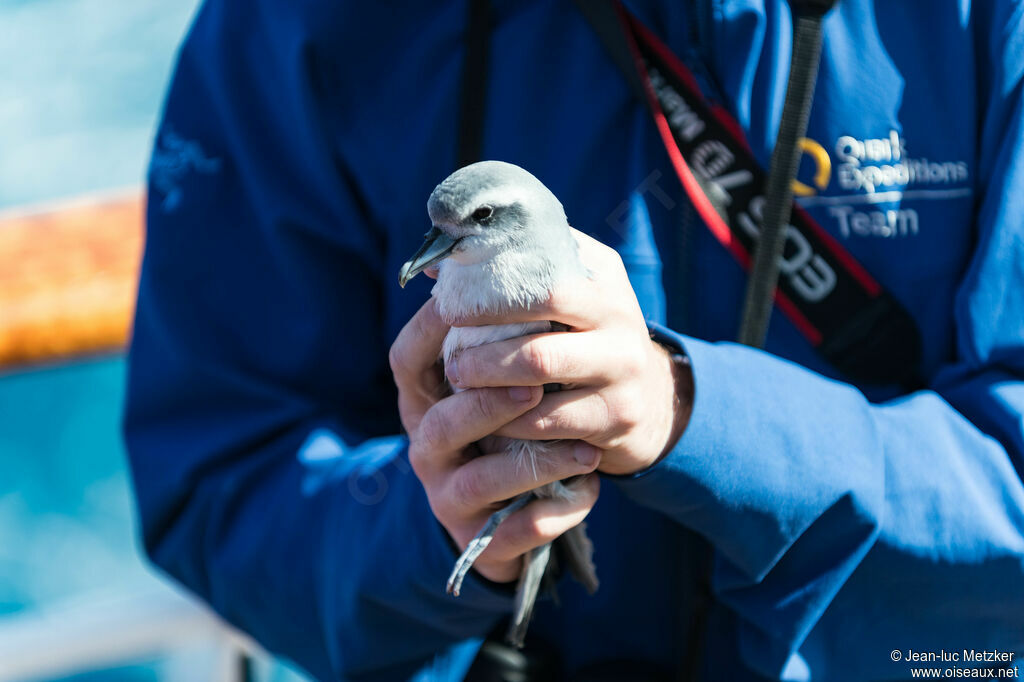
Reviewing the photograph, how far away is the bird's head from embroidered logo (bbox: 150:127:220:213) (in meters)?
0.53

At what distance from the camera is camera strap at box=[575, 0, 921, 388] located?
3.60ft

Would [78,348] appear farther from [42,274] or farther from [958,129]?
[958,129]

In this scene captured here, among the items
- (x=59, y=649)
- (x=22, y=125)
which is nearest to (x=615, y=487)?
(x=59, y=649)

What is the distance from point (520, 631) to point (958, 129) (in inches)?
30.8

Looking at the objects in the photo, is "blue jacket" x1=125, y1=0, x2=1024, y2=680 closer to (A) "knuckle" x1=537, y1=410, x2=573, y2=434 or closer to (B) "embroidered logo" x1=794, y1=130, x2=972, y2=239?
(B) "embroidered logo" x1=794, y1=130, x2=972, y2=239

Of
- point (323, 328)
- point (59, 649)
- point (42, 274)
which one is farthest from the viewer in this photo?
point (42, 274)

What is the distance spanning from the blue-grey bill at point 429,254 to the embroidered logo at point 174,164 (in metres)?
0.52

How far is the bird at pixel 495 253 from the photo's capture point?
2.84 feet

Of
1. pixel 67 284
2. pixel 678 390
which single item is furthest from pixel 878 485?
pixel 67 284

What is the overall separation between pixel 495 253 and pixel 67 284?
8.77ft

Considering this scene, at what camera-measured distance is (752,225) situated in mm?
1099

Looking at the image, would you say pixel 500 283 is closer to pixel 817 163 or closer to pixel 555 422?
pixel 555 422

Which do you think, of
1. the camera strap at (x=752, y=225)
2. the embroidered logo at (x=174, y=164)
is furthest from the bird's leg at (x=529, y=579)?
the embroidered logo at (x=174, y=164)

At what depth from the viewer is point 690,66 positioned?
1.11 m
